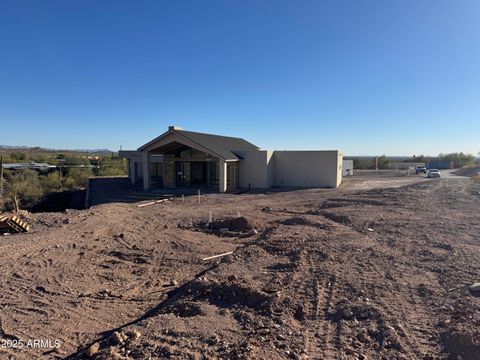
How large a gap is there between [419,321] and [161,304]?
4496 mm

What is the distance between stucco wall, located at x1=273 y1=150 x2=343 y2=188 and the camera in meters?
30.2

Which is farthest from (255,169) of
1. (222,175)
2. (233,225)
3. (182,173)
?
(233,225)

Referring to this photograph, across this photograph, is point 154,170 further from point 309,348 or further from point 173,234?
point 309,348

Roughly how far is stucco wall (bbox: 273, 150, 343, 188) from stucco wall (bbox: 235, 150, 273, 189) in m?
1.58

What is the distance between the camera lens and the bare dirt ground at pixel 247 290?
491 centimetres

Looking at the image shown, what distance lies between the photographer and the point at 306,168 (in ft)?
102

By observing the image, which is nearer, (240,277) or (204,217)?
(240,277)

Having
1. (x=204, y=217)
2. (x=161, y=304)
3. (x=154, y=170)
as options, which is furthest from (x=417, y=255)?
(x=154, y=170)

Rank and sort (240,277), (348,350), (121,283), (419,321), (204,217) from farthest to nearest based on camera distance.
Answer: (204,217)
(121,283)
(240,277)
(419,321)
(348,350)

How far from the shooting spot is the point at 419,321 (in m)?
5.42

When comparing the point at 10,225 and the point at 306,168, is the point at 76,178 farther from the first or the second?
the point at 10,225

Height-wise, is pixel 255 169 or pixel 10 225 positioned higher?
pixel 255 169

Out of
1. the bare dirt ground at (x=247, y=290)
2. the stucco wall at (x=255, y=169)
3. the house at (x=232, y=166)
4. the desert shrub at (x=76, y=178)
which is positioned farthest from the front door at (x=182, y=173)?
the bare dirt ground at (x=247, y=290)

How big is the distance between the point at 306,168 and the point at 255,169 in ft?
15.3
